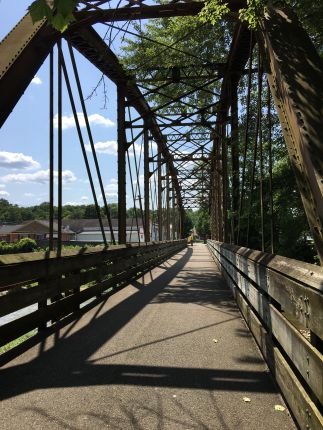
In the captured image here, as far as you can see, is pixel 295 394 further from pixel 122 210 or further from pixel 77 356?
pixel 122 210

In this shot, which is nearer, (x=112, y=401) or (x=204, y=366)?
(x=112, y=401)

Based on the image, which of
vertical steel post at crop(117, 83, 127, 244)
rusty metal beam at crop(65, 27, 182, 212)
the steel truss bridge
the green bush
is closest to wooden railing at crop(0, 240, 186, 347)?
the steel truss bridge

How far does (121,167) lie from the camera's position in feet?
52.4

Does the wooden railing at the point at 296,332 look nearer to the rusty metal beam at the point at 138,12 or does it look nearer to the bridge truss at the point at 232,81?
the bridge truss at the point at 232,81

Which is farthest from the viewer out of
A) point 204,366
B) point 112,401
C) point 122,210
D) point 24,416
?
point 122,210

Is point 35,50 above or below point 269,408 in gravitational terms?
above

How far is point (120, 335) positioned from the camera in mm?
6602

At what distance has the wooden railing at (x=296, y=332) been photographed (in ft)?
9.62

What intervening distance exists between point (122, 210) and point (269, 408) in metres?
12.5

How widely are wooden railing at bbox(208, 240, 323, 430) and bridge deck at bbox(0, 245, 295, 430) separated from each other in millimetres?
274

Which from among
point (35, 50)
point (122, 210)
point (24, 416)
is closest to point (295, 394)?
point (24, 416)

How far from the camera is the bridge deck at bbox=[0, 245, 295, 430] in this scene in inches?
147

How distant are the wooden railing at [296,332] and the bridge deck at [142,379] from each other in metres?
0.27

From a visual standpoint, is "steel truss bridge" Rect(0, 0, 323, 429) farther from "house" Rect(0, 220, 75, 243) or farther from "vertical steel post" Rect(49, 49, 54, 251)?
"house" Rect(0, 220, 75, 243)
